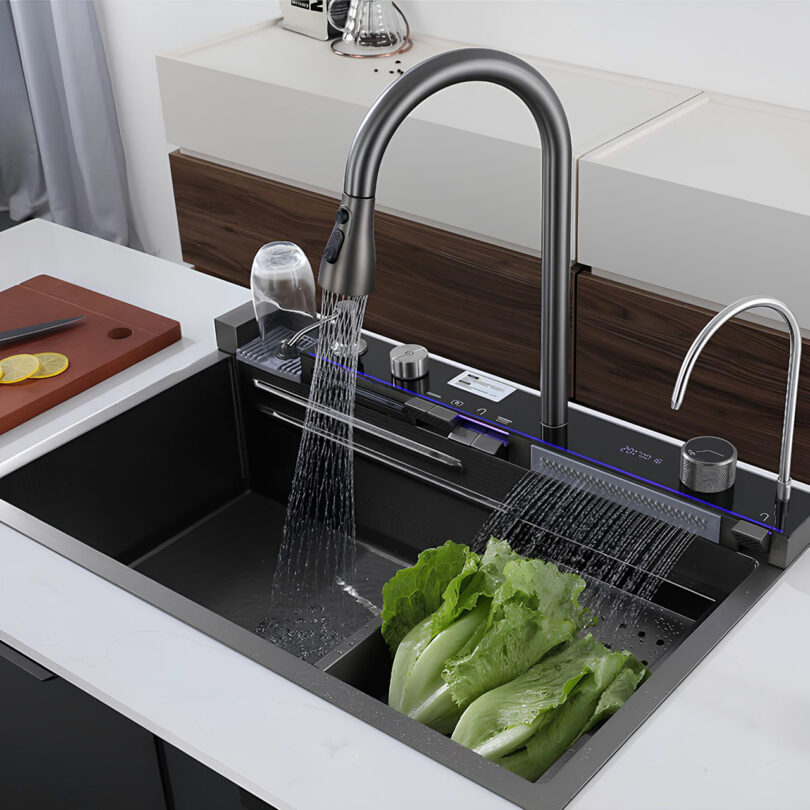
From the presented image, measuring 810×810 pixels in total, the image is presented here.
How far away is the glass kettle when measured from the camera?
2.92 m

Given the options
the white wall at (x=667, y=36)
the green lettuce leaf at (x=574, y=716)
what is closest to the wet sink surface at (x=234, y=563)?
the green lettuce leaf at (x=574, y=716)

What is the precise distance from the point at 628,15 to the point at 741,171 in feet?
2.04

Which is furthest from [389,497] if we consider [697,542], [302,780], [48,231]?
[48,231]

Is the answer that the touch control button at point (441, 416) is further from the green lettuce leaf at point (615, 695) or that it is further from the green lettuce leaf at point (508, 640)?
the green lettuce leaf at point (615, 695)

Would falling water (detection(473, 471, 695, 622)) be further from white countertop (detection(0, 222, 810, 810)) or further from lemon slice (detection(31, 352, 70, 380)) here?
lemon slice (detection(31, 352, 70, 380))

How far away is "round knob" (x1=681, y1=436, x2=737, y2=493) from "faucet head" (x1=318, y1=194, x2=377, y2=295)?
0.41 m

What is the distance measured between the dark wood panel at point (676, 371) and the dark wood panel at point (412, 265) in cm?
14

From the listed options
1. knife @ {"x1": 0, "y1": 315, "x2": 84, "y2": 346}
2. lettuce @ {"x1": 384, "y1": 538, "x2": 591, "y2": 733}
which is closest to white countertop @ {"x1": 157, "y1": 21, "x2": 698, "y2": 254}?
knife @ {"x1": 0, "y1": 315, "x2": 84, "y2": 346}

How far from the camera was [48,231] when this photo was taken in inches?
85.7

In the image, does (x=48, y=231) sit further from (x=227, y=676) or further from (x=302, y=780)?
(x=302, y=780)

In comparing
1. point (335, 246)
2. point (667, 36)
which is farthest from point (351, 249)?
point (667, 36)

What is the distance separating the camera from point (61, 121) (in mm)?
4137

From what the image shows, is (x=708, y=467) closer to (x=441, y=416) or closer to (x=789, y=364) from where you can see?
(x=789, y=364)

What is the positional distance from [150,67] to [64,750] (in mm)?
2909
